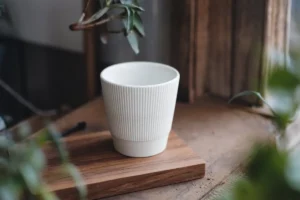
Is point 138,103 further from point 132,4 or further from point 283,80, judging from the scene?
point 283,80

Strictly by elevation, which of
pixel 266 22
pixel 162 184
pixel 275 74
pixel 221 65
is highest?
pixel 275 74

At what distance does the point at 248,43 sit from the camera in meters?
1.16

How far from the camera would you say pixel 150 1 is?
3.97ft

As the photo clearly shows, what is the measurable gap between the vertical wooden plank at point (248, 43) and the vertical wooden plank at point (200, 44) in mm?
71

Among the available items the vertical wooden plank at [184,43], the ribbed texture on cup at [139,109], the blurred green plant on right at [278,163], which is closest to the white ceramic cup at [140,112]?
the ribbed texture on cup at [139,109]

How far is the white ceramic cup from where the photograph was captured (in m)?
0.88

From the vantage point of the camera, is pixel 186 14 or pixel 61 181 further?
pixel 186 14

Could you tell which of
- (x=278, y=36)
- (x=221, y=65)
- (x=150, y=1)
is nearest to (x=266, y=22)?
(x=278, y=36)

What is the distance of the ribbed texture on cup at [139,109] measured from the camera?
88 centimetres

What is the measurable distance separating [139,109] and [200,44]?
1.24 ft

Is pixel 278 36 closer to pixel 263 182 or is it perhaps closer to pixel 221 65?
pixel 221 65

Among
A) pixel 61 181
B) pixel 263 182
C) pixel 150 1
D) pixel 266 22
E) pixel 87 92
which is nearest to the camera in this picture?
pixel 263 182

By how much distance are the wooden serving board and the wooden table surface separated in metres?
0.02

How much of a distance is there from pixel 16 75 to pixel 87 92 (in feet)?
0.66
